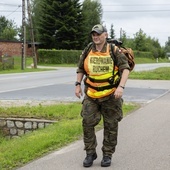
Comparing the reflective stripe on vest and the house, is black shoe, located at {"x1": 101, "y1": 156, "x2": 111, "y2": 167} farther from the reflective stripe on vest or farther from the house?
the house

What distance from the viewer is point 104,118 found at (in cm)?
518

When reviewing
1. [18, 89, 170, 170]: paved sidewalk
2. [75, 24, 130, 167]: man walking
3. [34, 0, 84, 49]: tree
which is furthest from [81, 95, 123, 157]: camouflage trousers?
[34, 0, 84, 49]: tree

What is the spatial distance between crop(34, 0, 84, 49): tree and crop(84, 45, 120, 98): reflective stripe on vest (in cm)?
5536

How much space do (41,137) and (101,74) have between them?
2.18m

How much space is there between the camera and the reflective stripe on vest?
16.6ft

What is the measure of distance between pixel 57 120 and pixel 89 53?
3827 millimetres

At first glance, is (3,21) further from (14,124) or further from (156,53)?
(14,124)

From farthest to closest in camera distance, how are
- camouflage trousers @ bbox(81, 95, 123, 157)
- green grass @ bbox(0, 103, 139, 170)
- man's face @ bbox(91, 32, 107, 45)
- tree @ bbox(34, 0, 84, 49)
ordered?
tree @ bbox(34, 0, 84, 49)
green grass @ bbox(0, 103, 139, 170)
camouflage trousers @ bbox(81, 95, 123, 157)
man's face @ bbox(91, 32, 107, 45)

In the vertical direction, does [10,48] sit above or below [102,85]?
above

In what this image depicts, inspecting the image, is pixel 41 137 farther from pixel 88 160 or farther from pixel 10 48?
pixel 10 48

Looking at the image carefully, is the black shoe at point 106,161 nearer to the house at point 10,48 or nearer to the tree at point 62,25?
the house at point 10,48

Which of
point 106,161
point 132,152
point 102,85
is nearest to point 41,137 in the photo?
point 132,152

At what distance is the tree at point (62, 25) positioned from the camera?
60.6 meters

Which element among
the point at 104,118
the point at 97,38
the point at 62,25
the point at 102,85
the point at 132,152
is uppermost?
the point at 62,25
